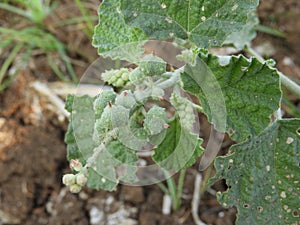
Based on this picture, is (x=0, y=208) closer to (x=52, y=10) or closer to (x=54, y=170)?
(x=54, y=170)

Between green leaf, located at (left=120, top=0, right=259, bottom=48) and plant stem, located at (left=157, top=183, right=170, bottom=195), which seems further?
plant stem, located at (left=157, top=183, right=170, bottom=195)

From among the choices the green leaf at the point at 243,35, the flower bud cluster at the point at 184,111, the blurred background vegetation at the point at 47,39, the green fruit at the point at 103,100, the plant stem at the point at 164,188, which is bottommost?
the plant stem at the point at 164,188

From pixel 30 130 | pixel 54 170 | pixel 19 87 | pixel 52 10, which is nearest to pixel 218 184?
pixel 54 170

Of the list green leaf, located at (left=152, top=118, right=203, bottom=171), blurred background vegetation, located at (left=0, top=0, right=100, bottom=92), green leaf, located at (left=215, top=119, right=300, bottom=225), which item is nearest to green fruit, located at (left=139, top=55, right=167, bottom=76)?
green leaf, located at (left=152, top=118, right=203, bottom=171)

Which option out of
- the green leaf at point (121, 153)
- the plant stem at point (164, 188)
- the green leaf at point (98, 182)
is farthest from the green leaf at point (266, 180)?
the plant stem at point (164, 188)

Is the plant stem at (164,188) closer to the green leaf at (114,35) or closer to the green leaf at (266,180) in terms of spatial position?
the green leaf at (266,180)

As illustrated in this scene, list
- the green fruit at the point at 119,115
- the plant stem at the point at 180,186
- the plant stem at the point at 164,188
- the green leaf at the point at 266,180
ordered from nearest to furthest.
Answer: the green fruit at the point at 119,115 → the green leaf at the point at 266,180 → the plant stem at the point at 180,186 → the plant stem at the point at 164,188

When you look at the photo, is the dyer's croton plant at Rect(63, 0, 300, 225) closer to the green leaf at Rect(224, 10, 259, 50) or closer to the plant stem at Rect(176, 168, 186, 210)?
the green leaf at Rect(224, 10, 259, 50)
